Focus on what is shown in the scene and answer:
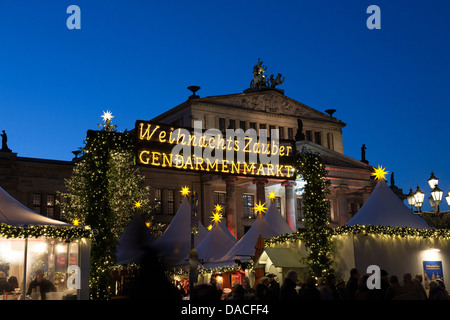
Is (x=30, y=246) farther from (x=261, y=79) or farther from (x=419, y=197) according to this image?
(x=261, y=79)

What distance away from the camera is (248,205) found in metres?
51.9

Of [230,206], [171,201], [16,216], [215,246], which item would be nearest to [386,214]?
[215,246]

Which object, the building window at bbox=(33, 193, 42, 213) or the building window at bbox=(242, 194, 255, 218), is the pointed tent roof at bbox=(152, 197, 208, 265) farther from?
the building window at bbox=(242, 194, 255, 218)

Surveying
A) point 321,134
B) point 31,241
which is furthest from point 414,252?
point 321,134

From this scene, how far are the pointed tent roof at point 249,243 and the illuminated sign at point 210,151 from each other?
6.29m

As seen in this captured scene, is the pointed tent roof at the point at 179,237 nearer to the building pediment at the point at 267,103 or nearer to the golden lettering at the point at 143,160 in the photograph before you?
the golden lettering at the point at 143,160

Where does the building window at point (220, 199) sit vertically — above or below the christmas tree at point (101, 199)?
above

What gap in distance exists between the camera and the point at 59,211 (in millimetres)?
43969

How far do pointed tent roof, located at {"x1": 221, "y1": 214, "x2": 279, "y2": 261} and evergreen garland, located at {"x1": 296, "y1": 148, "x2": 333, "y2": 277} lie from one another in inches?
271

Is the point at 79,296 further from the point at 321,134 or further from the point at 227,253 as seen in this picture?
the point at 321,134

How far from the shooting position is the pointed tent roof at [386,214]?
20359mm

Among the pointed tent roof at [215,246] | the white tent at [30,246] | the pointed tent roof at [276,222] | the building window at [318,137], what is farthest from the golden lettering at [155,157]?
the building window at [318,137]

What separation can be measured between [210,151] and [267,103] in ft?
126

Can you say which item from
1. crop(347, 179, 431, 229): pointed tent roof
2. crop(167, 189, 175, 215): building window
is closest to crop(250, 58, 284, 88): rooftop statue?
crop(167, 189, 175, 215): building window
